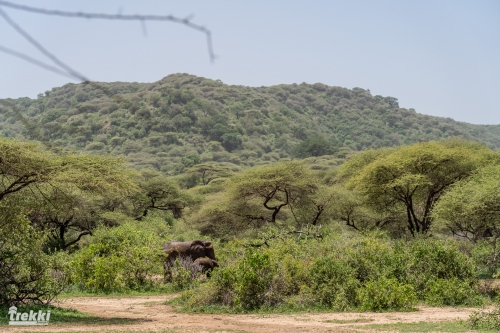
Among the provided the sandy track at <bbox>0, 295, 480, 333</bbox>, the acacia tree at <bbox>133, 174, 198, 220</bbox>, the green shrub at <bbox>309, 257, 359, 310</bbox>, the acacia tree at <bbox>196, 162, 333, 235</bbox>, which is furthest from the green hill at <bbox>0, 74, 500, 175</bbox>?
the sandy track at <bbox>0, 295, 480, 333</bbox>

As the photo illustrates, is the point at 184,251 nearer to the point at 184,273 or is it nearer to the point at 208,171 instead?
the point at 184,273

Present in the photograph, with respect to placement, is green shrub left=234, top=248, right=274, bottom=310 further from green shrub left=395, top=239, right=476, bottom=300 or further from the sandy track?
green shrub left=395, top=239, right=476, bottom=300

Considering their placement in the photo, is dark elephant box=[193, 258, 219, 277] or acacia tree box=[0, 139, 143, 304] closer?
acacia tree box=[0, 139, 143, 304]

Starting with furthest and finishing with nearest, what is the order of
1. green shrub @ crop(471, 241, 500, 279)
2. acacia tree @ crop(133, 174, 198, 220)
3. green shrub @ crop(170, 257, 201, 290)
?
acacia tree @ crop(133, 174, 198, 220) → green shrub @ crop(471, 241, 500, 279) → green shrub @ crop(170, 257, 201, 290)

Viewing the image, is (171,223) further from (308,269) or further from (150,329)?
(150,329)

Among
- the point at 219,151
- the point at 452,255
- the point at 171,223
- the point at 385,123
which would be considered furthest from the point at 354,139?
the point at 452,255

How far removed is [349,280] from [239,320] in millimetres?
3102

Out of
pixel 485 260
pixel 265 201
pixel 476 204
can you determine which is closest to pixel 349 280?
pixel 476 204

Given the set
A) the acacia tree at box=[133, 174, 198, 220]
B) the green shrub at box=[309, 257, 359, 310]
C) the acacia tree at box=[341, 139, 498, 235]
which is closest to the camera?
→ the green shrub at box=[309, 257, 359, 310]

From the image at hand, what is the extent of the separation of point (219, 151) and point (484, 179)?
6860cm

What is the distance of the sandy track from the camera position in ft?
33.9

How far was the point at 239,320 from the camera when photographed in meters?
12.1

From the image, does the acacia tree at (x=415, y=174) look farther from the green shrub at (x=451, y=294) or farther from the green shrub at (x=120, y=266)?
the green shrub at (x=451, y=294)

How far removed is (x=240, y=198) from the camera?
30875mm
